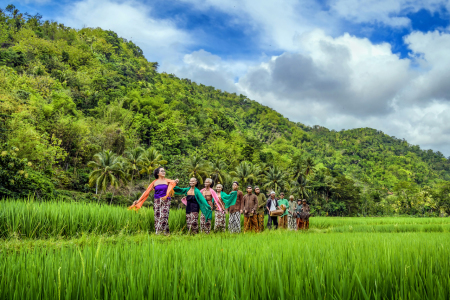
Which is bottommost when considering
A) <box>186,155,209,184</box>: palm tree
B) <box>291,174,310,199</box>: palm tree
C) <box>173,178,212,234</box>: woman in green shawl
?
<box>291,174,310,199</box>: palm tree

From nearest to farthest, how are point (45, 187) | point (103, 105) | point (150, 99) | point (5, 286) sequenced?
point (5, 286) → point (45, 187) → point (103, 105) → point (150, 99)

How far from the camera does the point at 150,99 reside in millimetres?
66375

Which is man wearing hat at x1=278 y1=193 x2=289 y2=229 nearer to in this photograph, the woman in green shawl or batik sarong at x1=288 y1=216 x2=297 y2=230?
batik sarong at x1=288 y1=216 x2=297 y2=230

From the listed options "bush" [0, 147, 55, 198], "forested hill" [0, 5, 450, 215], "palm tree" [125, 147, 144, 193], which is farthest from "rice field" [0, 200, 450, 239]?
"palm tree" [125, 147, 144, 193]

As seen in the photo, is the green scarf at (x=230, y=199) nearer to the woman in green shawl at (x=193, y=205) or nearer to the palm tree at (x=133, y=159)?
the woman in green shawl at (x=193, y=205)

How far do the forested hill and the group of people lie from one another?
1143 centimetres

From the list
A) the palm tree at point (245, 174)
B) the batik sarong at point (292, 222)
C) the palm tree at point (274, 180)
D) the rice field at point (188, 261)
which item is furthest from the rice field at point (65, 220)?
the palm tree at point (274, 180)

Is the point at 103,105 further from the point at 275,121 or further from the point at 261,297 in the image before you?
the point at 275,121

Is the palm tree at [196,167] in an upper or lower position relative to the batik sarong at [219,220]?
upper

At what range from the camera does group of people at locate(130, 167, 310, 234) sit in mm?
6227

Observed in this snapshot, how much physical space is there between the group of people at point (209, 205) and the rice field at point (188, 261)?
26.3 inches

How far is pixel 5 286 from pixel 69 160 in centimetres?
4323

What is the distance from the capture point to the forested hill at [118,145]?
24.6m

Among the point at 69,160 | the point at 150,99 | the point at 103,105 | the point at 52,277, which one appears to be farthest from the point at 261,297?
the point at 150,99
